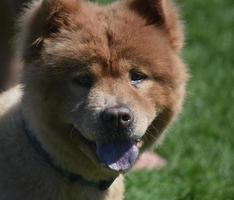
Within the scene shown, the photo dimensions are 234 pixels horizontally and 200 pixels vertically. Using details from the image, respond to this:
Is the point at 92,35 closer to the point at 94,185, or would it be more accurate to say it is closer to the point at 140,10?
the point at 140,10

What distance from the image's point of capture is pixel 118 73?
4227 mm

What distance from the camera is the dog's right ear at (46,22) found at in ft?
14.0

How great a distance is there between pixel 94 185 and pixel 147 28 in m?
0.96

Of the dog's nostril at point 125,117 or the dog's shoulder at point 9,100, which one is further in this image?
the dog's shoulder at point 9,100

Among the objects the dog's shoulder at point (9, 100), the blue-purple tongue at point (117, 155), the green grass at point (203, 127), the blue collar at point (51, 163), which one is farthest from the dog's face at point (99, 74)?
the green grass at point (203, 127)

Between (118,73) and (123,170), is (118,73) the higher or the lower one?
the higher one

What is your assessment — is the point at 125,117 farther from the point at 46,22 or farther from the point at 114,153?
the point at 46,22

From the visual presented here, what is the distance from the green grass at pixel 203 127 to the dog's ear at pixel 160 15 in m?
1.52

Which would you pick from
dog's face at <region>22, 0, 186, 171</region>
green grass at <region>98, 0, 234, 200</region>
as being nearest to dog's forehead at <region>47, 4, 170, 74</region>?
dog's face at <region>22, 0, 186, 171</region>

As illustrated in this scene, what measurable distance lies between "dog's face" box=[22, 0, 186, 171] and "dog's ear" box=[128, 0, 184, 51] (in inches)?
3.6

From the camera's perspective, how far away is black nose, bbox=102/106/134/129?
4043 mm

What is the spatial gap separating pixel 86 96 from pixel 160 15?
72 cm

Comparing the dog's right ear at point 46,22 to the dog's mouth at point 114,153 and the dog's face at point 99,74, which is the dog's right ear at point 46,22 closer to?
the dog's face at point 99,74

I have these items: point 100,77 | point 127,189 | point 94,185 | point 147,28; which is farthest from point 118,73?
point 127,189
